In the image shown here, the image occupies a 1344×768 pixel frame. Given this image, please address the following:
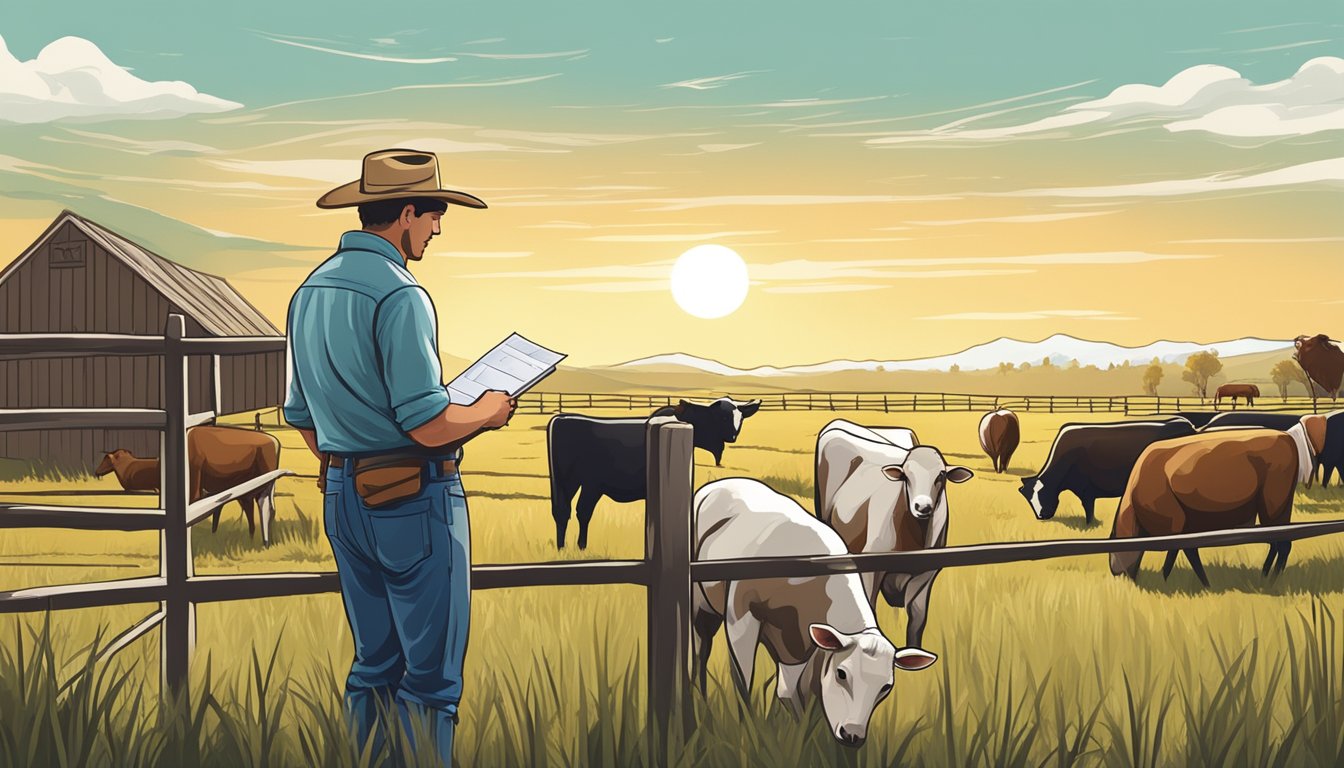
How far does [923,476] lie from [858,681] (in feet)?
9.71

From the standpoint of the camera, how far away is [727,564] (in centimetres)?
381

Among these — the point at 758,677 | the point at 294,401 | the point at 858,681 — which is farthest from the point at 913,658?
the point at 294,401

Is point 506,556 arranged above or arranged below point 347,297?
below

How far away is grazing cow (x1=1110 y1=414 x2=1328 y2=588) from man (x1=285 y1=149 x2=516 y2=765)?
7.15 m

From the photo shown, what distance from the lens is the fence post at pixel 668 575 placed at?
11.8ft

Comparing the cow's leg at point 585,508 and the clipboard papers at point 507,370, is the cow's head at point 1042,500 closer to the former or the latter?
the cow's leg at point 585,508

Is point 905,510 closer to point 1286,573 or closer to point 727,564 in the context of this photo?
point 727,564

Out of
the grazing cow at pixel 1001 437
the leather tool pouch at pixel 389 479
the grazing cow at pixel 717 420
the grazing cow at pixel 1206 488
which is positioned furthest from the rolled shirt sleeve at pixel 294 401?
the grazing cow at pixel 1001 437

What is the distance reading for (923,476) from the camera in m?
6.63

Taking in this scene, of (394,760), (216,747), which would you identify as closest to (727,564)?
(394,760)

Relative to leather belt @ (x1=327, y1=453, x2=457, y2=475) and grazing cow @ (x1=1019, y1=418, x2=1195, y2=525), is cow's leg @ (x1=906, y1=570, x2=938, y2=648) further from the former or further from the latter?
grazing cow @ (x1=1019, y1=418, x2=1195, y2=525)

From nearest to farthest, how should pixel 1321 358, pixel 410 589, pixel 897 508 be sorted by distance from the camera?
pixel 410 589 → pixel 897 508 → pixel 1321 358

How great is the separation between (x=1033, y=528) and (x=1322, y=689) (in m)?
9.18

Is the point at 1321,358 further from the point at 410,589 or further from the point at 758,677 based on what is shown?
the point at 410,589
